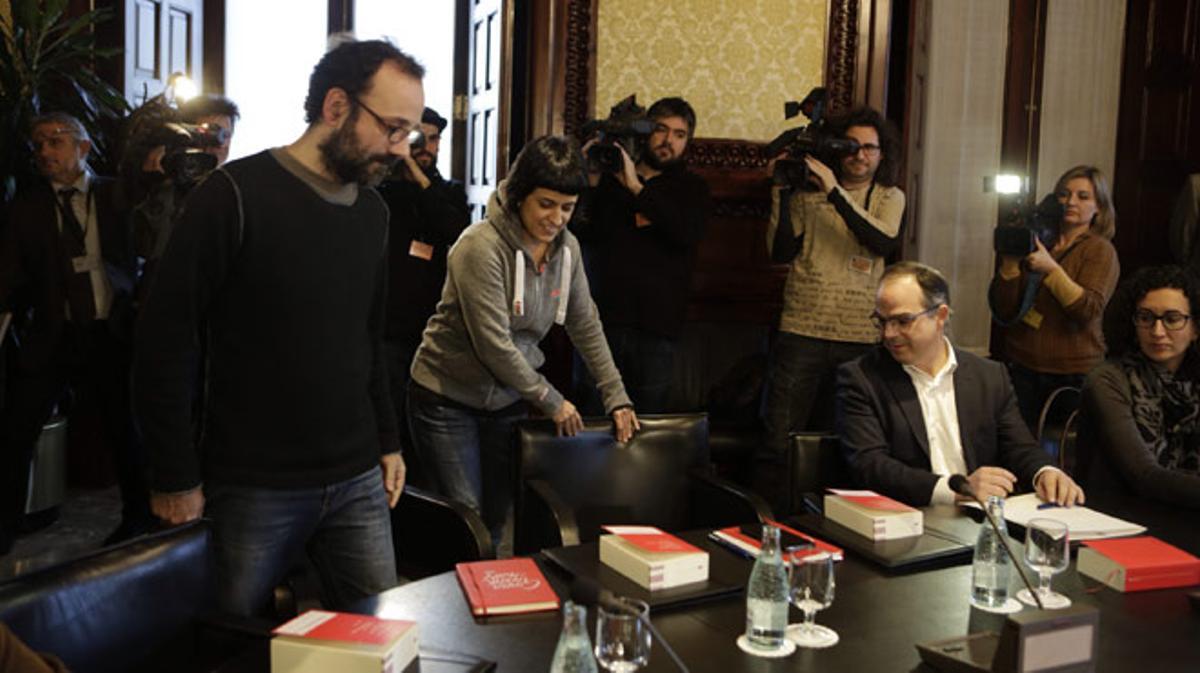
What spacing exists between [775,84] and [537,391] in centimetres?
274

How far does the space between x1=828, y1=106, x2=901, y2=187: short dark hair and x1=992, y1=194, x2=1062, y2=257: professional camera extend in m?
0.42

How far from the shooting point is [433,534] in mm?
2518

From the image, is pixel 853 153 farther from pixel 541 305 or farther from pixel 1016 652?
pixel 1016 652

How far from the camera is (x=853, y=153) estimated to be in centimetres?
394

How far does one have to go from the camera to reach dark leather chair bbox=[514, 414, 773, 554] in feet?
8.59

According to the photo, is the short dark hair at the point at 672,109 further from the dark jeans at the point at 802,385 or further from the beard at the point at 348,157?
the beard at the point at 348,157

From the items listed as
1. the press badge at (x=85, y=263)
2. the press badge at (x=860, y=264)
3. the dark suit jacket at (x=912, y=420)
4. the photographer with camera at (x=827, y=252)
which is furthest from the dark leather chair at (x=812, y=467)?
the press badge at (x=85, y=263)

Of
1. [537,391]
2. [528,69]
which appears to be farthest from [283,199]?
[528,69]

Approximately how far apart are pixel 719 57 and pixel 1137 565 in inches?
136

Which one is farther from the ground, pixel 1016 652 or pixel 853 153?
pixel 853 153

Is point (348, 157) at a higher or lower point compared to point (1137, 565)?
higher

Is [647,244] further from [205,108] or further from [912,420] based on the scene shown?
[205,108]

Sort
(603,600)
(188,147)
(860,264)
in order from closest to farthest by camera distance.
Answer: (603,600) < (188,147) < (860,264)

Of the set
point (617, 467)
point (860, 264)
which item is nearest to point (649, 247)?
point (860, 264)
